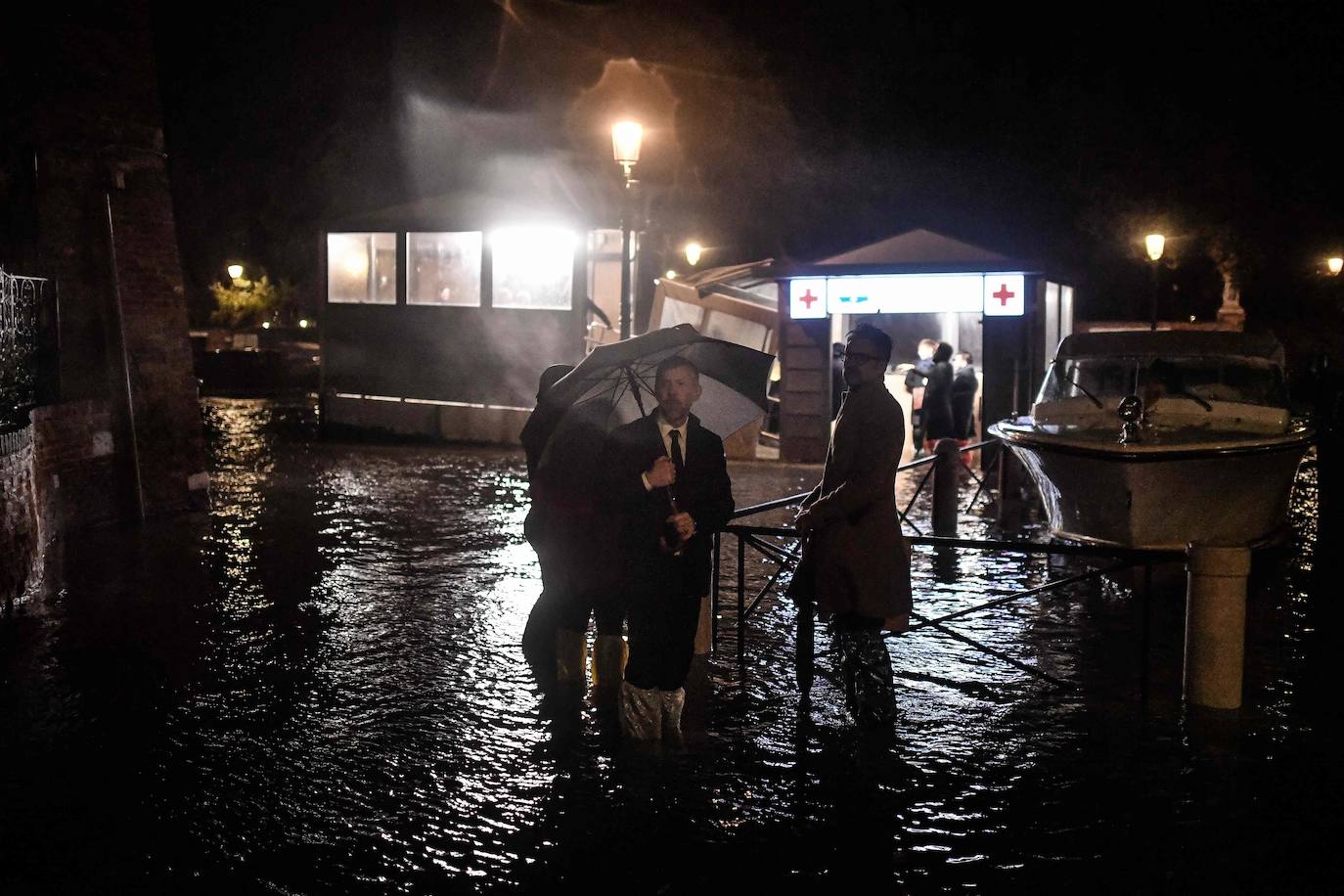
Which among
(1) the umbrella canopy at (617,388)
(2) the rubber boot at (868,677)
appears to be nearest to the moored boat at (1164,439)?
(2) the rubber boot at (868,677)

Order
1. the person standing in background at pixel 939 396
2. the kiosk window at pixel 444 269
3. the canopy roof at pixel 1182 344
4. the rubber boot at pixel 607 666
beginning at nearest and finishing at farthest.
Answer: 1. the rubber boot at pixel 607 666
2. the canopy roof at pixel 1182 344
3. the person standing in background at pixel 939 396
4. the kiosk window at pixel 444 269

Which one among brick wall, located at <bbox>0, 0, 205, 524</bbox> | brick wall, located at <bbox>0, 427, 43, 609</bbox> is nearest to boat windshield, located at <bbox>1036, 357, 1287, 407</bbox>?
brick wall, located at <bbox>0, 427, 43, 609</bbox>

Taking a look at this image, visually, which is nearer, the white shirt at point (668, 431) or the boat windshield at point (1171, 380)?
the white shirt at point (668, 431)

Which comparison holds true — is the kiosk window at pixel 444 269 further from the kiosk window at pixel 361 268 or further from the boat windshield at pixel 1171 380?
the boat windshield at pixel 1171 380

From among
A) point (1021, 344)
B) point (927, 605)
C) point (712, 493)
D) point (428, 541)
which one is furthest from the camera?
point (1021, 344)

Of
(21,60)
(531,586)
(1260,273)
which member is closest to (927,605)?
(531,586)

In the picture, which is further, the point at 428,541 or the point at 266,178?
the point at 266,178

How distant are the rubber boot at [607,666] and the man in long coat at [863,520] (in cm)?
129

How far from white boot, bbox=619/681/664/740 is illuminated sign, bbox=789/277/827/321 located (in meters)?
12.9

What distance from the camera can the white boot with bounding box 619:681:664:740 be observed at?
19.6ft

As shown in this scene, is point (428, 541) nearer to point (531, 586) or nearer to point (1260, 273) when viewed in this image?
point (531, 586)

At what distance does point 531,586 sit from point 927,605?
3.12 meters

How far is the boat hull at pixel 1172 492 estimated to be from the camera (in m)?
9.80

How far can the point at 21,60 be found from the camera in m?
12.3
